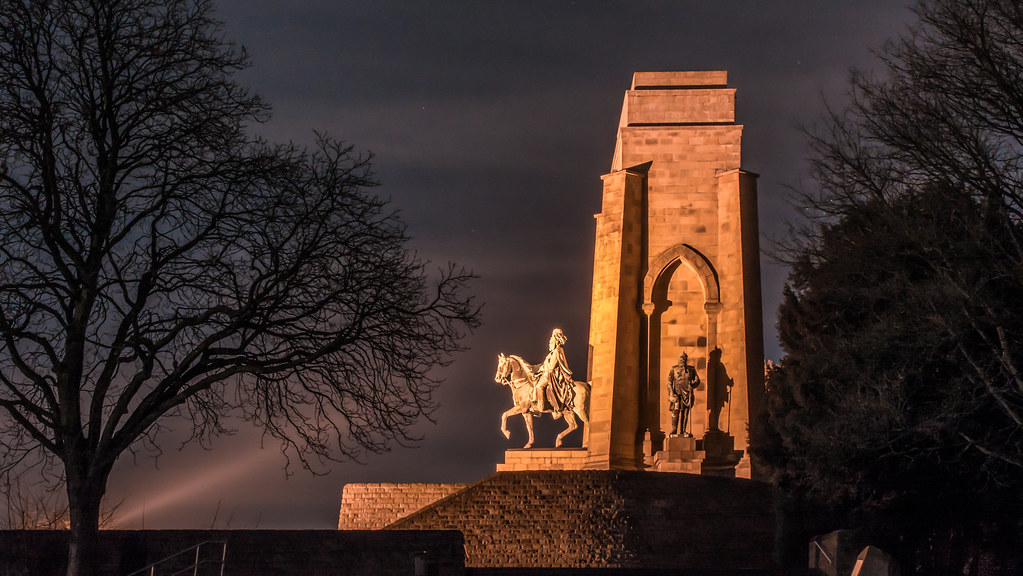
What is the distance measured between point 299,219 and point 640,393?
68.9 ft

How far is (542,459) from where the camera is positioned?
36.7 metres

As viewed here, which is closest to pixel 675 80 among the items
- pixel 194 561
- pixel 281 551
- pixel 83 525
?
Answer: pixel 281 551

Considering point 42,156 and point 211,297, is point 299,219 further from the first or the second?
point 42,156

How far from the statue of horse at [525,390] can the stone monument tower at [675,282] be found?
1.46ft

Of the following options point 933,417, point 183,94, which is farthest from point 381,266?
point 933,417

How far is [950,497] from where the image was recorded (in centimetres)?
2134

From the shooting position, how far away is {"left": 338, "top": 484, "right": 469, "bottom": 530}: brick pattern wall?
35969mm

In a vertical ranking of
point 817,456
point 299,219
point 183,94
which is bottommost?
point 817,456

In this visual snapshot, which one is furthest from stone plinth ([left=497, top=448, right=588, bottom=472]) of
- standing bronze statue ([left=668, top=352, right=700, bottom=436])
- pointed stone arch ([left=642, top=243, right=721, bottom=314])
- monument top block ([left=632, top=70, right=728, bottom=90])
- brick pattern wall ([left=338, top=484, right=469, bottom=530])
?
monument top block ([left=632, top=70, right=728, bottom=90])

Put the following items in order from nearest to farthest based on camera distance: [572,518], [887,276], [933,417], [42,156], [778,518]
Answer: [42,156] → [933,417] → [887,276] → [778,518] → [572,518]

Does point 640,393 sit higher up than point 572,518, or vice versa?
point 640,393

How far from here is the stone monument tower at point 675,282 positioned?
118 ft

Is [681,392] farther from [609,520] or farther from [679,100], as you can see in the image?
[679,100]

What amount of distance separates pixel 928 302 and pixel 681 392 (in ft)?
50.3
